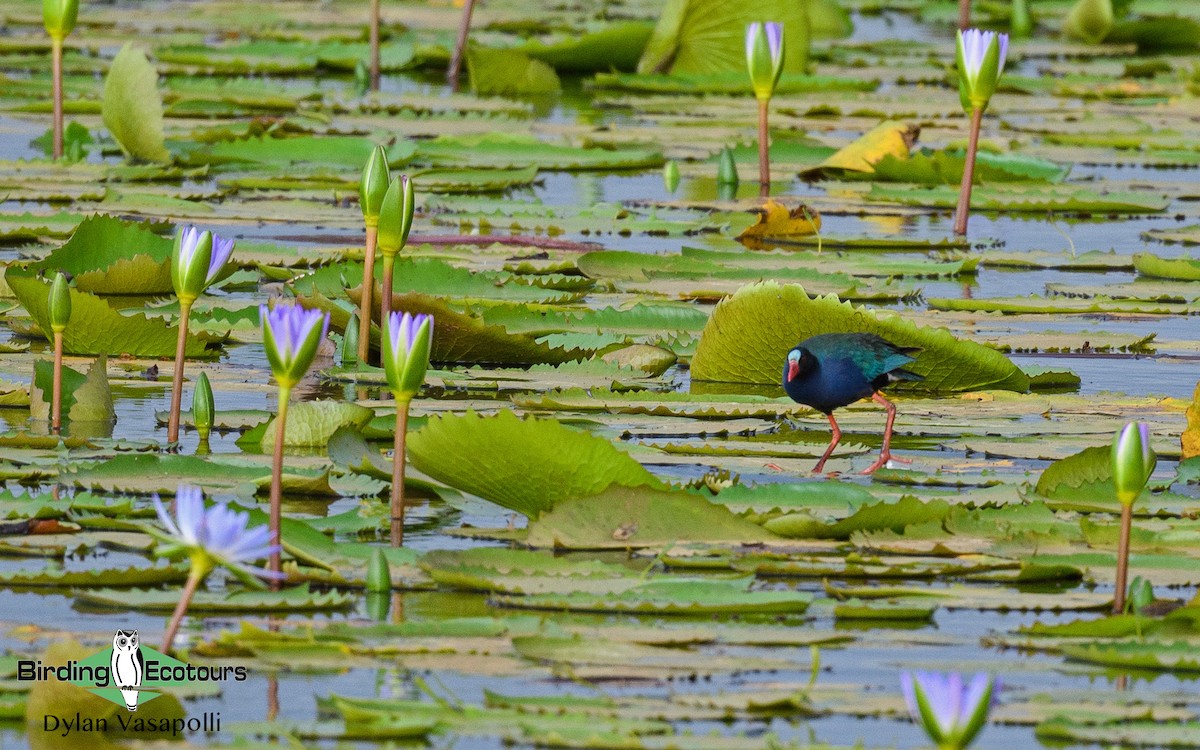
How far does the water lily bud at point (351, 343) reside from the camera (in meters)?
3.62

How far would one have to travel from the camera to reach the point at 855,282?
4.46 meters

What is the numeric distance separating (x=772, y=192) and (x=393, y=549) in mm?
3868

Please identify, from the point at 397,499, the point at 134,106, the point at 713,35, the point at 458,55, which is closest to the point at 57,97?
the point at 134,106

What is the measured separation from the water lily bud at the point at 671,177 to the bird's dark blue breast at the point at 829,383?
292 centimetres

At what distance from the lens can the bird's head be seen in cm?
312

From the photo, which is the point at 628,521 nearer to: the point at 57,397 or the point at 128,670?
the point at 128,670

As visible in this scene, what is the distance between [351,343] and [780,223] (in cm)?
185

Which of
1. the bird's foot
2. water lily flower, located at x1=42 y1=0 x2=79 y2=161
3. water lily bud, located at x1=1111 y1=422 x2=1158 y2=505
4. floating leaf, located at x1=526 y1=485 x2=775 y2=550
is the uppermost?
water lily flower, located at x1=42 y1=0 x2=79 y2=161

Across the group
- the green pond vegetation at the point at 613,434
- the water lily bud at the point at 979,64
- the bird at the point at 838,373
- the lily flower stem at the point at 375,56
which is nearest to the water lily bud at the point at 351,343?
the green pond vegetation at the point at 613,434

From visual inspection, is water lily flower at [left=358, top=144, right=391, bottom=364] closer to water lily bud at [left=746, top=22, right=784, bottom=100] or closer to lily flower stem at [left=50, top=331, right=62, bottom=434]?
lily flower stem at [left=50, top=331, right=62, bottom=434]

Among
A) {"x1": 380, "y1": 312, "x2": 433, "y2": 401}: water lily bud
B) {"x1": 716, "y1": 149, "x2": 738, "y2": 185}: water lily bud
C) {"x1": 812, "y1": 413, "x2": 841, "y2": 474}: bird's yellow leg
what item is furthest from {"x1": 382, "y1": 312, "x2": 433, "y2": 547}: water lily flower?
{"x1": 716, "y1": 149, "x2": 738, "y2": 185}: water lily bud

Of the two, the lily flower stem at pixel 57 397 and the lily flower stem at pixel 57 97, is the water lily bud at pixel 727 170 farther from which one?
the lily flower stem at pixel 57 397

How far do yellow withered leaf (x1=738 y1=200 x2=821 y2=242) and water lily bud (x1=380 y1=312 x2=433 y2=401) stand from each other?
267 cm

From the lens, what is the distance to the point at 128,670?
6.52ft
